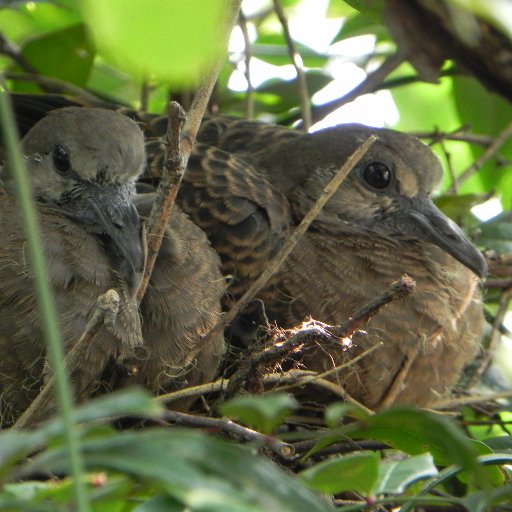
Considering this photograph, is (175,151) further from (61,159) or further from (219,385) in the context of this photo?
(61,159)

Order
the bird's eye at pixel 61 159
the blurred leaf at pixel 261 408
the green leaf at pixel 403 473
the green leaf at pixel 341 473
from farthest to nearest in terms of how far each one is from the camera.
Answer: the bird's eye at pixel 61 159
the green leaf at pixel 403 473
the green leaf at pixel 341 473
the blurred leaf at pixel 261 408

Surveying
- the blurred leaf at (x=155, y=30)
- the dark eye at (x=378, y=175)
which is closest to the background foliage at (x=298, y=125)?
the blurred leaf at (x=155, y=30)

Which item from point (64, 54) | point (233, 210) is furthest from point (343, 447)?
point (64, 54)

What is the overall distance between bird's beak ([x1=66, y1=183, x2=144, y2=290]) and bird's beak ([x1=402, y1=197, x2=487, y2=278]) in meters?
0.85

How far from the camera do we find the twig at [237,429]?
124cm

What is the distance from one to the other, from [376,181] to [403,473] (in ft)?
4.82

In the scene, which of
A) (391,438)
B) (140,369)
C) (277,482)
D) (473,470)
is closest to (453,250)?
(140,369)

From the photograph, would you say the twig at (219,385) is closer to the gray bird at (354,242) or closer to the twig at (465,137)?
the gray bird at (354,242)

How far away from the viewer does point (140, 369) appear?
1.88 m

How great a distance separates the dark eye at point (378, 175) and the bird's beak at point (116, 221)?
0.83 meters

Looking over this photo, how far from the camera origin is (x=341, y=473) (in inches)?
38.9

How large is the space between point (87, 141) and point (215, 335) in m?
0.54

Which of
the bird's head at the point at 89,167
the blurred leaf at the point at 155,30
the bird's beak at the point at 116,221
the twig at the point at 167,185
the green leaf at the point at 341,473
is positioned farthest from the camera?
the bird's head at the point at 89,167

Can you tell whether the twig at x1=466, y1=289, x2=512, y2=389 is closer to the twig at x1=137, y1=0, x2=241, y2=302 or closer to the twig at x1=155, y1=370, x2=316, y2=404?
the twig at x1=155, y1=370, x2=316, y2=404
